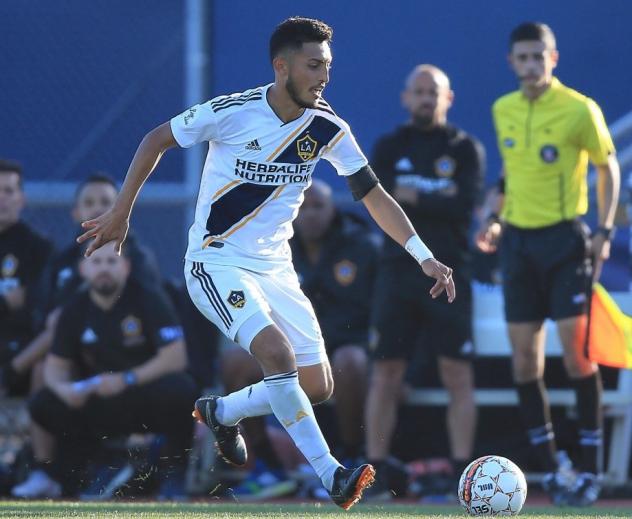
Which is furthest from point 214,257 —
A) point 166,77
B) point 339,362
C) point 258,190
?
point 166,77

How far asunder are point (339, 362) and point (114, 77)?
297 cm

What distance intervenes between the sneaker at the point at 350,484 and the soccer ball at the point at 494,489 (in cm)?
62

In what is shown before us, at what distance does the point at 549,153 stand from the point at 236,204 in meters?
2.66

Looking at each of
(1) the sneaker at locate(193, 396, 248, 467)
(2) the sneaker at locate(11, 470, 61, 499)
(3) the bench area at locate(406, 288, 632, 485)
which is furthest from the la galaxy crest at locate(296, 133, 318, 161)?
(2) the sneaker at locate(11, 470, 61, 499)

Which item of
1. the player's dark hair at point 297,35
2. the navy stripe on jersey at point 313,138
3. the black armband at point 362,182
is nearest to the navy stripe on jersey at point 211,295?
the navy stripe on jersey at point 313,138

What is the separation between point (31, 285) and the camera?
10062 mm

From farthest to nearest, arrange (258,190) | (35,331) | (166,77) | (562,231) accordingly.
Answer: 1. (166,77)
2. (35,331)
3. (562,231)
4. (258,190)

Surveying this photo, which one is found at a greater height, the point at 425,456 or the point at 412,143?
the point at 412,143

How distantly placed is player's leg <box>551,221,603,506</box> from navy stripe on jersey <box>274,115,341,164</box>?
229 cm

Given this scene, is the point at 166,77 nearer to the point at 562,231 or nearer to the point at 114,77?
the point at 114,77

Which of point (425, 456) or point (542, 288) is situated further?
point (425, 456)

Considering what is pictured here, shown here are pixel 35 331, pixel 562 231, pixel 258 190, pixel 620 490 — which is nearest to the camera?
pixel 258 190

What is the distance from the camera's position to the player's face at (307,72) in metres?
6.69

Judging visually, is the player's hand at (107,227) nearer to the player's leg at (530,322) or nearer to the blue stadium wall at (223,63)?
the player's leg at (530,322)
